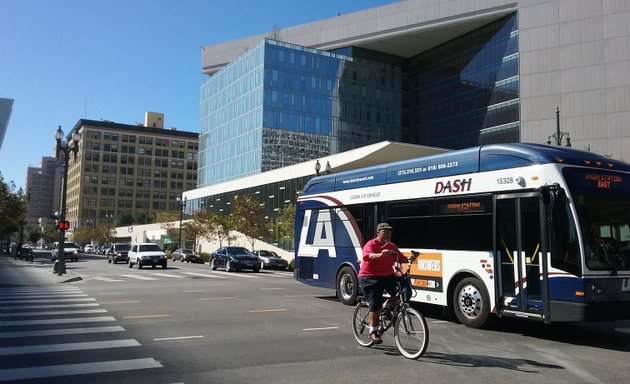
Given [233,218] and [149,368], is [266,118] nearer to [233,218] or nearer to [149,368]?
[233,218]

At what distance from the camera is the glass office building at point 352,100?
249ft

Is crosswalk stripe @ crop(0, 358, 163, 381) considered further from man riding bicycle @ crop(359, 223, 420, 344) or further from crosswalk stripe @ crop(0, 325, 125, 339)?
man riding bicycle @ crop(359, 223, 420, 344)

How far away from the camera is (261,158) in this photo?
7575 cm

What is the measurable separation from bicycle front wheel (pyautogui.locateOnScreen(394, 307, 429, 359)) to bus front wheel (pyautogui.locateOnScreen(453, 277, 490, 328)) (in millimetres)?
2947

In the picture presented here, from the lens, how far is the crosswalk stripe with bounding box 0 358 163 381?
21.5 feet

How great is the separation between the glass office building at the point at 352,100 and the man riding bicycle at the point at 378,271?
6836cm

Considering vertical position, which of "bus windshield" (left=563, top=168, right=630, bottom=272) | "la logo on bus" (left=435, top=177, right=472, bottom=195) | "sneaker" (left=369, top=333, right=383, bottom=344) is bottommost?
"sneaker" (left=369, top=333, right=383, bottom=344)

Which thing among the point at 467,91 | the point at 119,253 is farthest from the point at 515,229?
the point at 467,91

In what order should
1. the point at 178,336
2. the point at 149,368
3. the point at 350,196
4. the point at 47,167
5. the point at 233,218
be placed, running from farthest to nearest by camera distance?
the point at 47,167
the point at 233,218
the point at 350,196
the point at 178,336
the point at 149,368

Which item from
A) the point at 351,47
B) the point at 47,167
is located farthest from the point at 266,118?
the point at 47,167

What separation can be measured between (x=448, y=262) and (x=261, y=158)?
6590 centimetres

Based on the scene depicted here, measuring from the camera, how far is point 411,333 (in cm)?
758

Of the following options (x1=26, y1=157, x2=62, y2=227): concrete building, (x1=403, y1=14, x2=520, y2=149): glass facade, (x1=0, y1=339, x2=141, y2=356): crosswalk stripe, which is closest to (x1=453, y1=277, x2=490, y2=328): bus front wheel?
(x1=0, y1=339, x2=141, y2=356): crosswalk stripe

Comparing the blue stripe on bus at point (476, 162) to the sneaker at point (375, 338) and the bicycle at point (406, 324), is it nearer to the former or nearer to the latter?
the bicycle at point (406, 324)
